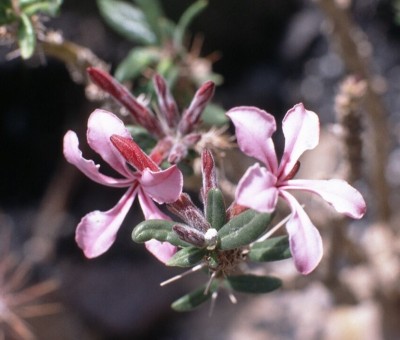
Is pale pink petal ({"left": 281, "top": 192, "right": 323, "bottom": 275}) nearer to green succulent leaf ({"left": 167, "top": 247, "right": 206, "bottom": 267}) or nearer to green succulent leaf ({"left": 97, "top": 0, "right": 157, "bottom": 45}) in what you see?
green succulent leaf ({"left": 167, "top": 247, "right": 206, "bottom": 267})

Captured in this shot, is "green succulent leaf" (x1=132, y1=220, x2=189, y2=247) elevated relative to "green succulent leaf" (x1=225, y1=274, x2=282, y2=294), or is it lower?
elevated

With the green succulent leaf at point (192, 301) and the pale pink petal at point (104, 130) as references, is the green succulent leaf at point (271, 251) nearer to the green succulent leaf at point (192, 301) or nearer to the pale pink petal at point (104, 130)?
the green succulent leaf at point (192, 301)

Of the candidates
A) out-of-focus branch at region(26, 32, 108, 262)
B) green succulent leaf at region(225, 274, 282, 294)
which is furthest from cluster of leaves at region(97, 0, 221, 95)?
out-of-focus branch at region(26, 32, 108, 262)

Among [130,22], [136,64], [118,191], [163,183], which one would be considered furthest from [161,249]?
[118,191]

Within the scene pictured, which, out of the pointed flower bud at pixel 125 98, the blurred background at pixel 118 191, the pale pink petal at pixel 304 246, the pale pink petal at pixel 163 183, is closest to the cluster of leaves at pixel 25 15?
the pointed flower bud at pixel 125 98

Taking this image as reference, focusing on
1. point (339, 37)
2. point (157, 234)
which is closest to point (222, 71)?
point (339, 37)
